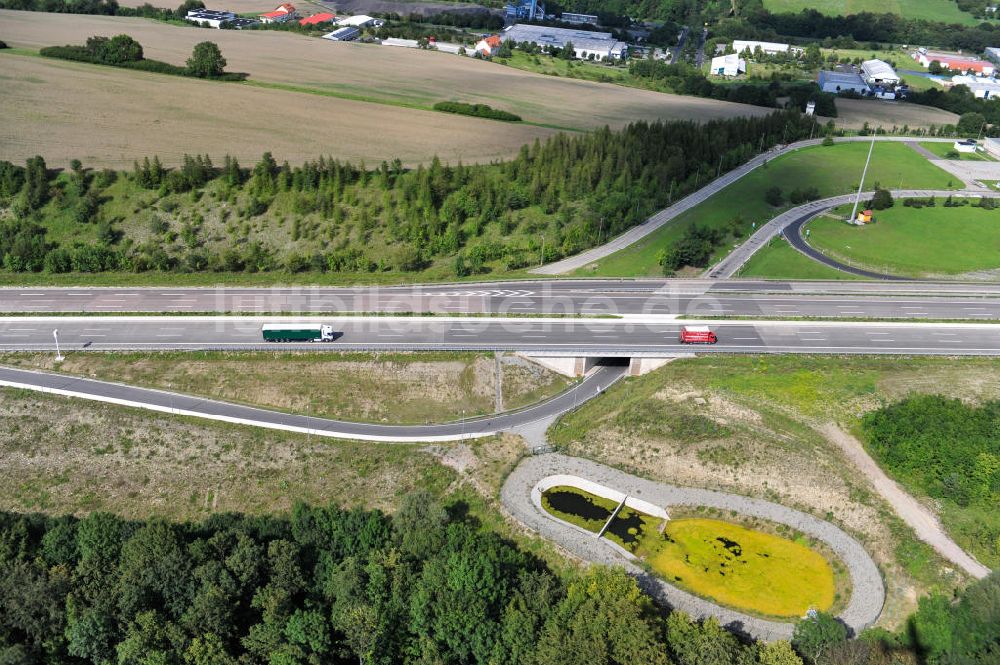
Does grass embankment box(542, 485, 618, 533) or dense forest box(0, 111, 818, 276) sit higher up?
dense forest box(0, 111, 818, 276)

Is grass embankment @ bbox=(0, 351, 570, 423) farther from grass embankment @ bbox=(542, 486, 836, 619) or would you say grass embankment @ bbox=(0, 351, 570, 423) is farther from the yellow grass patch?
the yellow grass patch

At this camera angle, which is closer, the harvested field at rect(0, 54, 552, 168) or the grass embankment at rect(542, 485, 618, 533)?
the grass embankment at rect(542, 485, 618, 533)

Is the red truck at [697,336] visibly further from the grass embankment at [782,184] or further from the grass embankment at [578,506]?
the grass embankment at [578,506]

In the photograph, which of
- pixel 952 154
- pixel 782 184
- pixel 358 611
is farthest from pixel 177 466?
pixel 952 154

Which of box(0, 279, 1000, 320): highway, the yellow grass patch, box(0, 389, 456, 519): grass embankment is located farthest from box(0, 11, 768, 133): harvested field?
the yellow grass patch

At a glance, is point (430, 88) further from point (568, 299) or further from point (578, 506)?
point (578, 506)
